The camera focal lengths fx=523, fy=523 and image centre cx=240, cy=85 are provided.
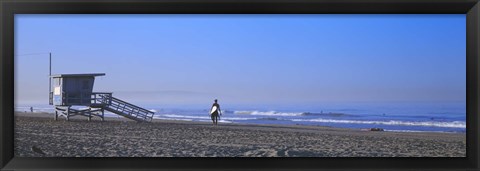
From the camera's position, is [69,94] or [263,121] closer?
[69,94]

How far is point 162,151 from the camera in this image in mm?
9336

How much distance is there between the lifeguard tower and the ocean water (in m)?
1.67

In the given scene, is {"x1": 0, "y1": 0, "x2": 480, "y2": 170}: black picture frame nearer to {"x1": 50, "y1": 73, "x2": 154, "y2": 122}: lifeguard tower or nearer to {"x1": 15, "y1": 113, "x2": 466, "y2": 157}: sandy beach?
{"x1": 15, "y1": 113, "x2": 466, "y2": 157}: sandy beach

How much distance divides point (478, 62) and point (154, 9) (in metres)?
2.88

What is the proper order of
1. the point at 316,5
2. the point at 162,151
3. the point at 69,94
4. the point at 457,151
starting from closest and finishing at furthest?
the point at 316,5 → the point at 162,151 → the point at 457,151 → the point at 69,94

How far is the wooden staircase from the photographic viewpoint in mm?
15252

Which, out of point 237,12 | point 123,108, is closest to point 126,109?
point 123,108

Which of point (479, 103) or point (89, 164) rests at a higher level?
point (479, 103)

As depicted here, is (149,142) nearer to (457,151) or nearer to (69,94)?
(69,94)

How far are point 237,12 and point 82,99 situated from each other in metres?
10.9

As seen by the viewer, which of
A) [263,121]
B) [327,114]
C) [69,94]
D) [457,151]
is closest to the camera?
[457,151]

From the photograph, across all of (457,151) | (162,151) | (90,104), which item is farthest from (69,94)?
(457,151)

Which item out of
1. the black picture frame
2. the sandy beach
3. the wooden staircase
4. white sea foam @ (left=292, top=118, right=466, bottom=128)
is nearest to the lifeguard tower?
the wooden staircase

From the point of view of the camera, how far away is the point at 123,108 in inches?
621
